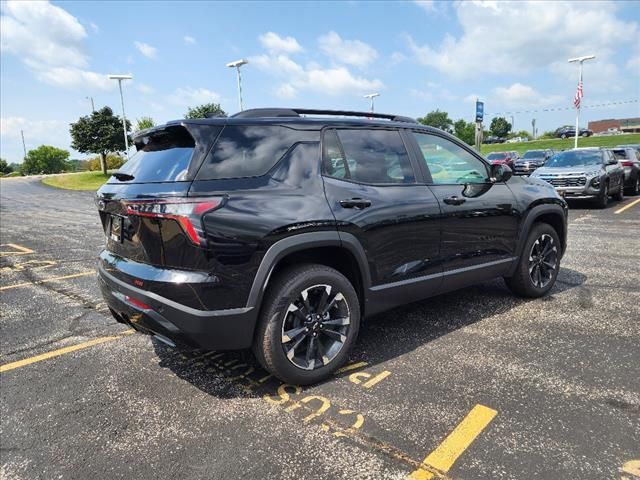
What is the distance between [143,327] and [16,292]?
3723mm

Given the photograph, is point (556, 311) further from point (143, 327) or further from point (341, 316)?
point (143, 327)

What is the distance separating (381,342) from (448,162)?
168 centimetres

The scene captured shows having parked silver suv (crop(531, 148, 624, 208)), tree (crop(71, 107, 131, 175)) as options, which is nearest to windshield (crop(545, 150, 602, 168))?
parked silver suv (crop(531, 148, 624, 208))

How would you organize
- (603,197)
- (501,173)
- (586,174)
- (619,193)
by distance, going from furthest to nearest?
(619,193) → (603,197) → (586,174) → (501,173)

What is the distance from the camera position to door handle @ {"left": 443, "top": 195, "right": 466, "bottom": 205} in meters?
3.75

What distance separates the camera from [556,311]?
438 cm

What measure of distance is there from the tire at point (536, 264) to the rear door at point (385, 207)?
132 cm

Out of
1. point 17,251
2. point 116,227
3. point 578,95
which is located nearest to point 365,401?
point 116,227

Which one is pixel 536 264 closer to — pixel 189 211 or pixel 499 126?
pixel 189 211

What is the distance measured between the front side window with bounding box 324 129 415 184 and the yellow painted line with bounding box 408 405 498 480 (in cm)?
171

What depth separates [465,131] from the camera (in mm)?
84000

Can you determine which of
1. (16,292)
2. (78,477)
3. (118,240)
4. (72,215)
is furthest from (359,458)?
(72,215)

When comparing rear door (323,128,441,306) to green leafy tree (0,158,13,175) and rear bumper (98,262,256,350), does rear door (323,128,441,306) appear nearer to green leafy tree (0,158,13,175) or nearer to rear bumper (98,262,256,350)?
rear bumper (98,262,256,350)

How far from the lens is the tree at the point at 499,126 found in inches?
3506
